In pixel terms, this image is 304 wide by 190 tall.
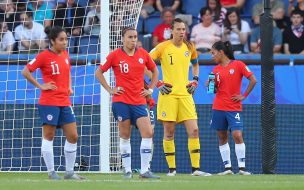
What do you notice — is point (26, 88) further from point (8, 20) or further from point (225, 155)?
point (225, 155)

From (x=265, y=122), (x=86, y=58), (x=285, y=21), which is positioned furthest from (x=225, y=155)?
(x=285, y=21)

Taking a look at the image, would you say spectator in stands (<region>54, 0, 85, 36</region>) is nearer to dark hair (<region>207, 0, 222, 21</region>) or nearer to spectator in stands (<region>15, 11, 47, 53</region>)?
spectator in stands (<region>15, 11, 47, 53</region>)

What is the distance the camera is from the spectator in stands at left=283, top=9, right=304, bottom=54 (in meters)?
22.3

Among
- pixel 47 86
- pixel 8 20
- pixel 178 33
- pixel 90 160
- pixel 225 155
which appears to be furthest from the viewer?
pixel 8 20

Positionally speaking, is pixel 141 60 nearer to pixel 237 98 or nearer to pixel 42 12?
pixel 237 98

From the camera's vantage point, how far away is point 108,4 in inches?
753

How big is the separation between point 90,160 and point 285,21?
5.56 meters

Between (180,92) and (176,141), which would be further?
(176,141)

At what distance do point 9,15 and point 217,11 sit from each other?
4.60 m

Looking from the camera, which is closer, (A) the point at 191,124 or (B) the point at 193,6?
(A) the point at 191,124

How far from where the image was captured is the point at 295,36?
73.7ft

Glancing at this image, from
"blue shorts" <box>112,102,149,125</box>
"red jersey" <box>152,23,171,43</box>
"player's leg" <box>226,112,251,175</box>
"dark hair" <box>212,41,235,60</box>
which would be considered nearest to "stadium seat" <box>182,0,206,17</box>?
"red jersey" <box>152,23,171,43</box>

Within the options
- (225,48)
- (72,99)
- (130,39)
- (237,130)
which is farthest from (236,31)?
(130,39)

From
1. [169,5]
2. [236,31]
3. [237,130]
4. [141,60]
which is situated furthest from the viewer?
[169,5]
